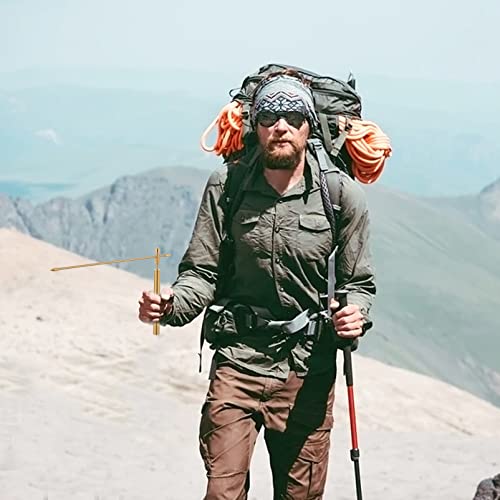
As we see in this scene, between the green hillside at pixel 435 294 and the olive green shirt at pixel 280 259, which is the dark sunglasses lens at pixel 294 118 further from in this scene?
the green hillside at pixel 435 294

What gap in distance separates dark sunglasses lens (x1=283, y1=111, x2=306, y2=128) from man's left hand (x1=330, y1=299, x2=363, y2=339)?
82 centimetres

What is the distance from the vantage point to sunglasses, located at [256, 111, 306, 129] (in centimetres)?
535

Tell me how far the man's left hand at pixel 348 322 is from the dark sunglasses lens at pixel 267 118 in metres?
0.86

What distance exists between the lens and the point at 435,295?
128 metres

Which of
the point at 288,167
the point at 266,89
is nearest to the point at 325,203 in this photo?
the point at 288,167

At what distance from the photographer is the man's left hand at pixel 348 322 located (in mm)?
5219

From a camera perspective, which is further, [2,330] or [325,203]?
[2,330]

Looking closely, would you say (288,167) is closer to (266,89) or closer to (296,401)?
(266,89)

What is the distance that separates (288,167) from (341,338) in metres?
0.78

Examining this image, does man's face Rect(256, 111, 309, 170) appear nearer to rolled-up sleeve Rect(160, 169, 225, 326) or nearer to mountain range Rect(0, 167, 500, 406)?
rolled-up sleeve Rect(160, 169, 225, 326)

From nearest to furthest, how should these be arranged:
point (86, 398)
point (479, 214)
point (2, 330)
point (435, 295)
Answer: point (86, 398) → point (2, 330) → point (435, 295) → point (479, 214)

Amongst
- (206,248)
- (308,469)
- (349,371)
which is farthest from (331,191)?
(308,469)

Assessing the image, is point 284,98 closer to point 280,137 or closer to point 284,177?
point 280,137

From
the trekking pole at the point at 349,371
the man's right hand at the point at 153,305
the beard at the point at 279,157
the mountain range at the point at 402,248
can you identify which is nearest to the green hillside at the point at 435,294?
the mountain range at the point at 402,248
